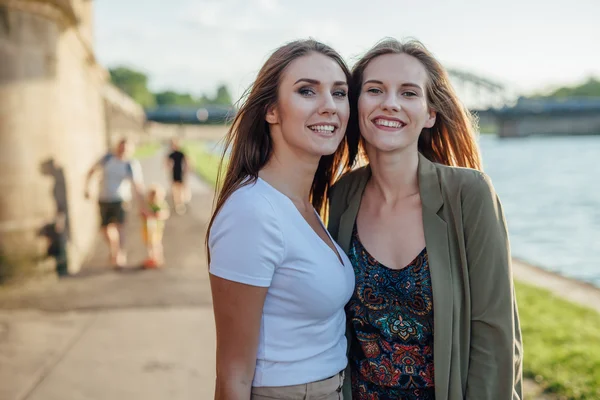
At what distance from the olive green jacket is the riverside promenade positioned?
2213 mm

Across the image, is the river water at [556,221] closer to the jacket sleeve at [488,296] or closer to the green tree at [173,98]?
the jacket sleeve at [488,296]

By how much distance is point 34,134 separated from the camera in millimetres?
7016

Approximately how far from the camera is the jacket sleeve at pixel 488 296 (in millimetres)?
2070

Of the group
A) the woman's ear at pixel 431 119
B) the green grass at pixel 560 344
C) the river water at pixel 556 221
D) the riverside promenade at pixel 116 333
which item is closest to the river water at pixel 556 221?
the river water at pixel 556 221

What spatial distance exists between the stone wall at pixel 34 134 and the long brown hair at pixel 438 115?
5316 millimetres

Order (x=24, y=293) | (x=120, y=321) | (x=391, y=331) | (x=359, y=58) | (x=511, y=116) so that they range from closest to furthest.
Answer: (x=391, y=331)
(x=359, y=58)
(x=120, y=321)
(x=24, y=293)
(x=511, y=116)

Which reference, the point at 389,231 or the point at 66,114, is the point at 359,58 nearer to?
the point at 389,231

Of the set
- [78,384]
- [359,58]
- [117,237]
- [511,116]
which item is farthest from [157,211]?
[511,116]

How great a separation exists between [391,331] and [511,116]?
85.7 metres

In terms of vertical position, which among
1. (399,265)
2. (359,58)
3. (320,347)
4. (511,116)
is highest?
(359,58)

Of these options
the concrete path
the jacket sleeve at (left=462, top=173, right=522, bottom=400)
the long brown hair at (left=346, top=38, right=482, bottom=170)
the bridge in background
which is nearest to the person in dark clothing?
the concrete path

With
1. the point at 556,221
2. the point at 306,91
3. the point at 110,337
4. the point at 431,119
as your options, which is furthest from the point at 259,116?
the point at 556,221

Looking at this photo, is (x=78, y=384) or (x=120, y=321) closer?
(x=78, y=384)

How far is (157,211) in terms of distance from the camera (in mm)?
8406
